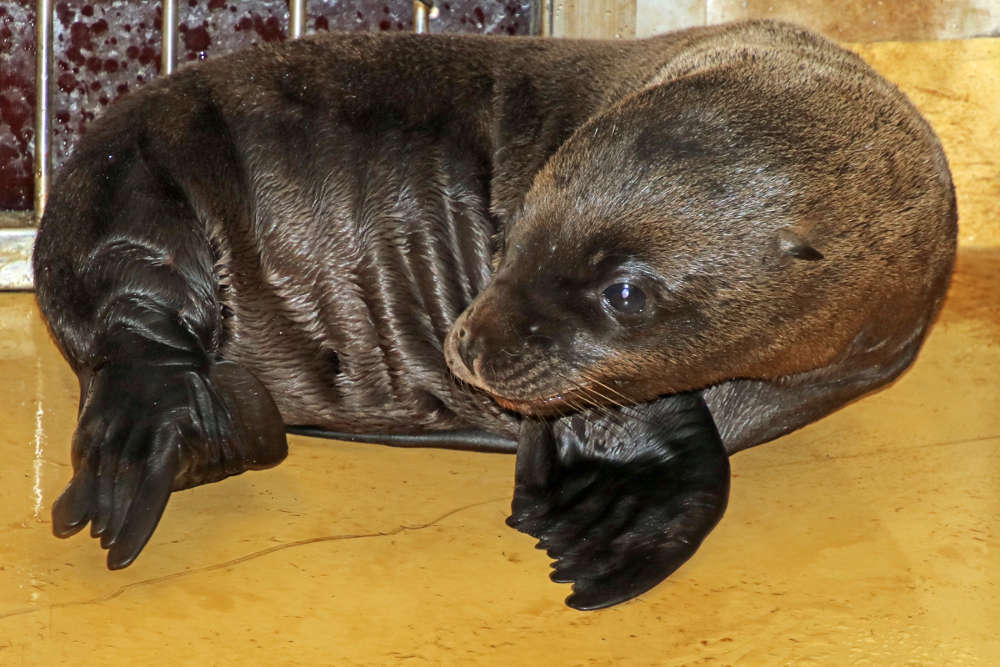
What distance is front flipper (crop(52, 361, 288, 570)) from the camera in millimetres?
2805

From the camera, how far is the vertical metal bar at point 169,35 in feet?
15.5

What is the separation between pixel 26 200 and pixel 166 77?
198 centimetres

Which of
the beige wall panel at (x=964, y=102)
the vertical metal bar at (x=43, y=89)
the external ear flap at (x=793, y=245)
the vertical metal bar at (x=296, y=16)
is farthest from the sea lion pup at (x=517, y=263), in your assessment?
the beige wall panel at (x=964, y=102)

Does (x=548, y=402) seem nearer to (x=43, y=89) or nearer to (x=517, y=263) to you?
(x=517, y=263)

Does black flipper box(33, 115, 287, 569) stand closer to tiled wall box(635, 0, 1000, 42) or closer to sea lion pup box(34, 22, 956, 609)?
sea lion pup box(34, 22, 956, 609)

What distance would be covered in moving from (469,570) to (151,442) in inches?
29.9

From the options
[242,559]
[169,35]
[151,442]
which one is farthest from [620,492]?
[169,35]

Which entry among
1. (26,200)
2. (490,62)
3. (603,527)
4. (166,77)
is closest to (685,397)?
(603,527)

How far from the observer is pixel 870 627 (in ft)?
8.47

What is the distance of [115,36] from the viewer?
5273 mm

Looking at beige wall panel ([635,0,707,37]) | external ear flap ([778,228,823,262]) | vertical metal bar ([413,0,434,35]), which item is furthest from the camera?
beige wall panel ([635,0,707,37])

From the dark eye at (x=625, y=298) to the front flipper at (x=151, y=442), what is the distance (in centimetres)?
91

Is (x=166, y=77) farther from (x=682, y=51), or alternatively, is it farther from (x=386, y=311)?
(x=682, y=51)

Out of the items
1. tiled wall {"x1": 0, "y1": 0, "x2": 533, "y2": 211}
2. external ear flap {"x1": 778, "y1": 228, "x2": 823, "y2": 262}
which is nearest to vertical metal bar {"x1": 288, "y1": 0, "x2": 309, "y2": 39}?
tiled wall {"x1": 0, "y1": 0, "x2": 533, "y2": 211}
